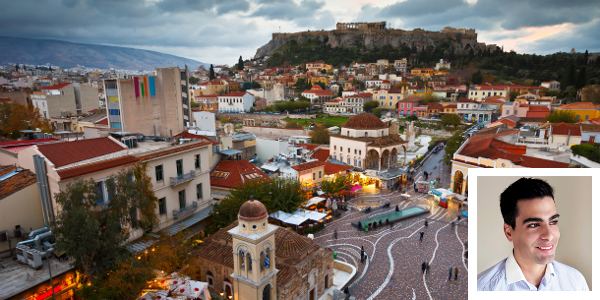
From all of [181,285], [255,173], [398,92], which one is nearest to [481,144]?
[255,173]

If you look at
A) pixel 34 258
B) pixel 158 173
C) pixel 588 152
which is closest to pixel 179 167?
pixel 158 173

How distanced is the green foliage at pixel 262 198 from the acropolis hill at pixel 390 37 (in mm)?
133932

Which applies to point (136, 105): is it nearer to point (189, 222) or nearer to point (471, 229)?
point (189, 222)

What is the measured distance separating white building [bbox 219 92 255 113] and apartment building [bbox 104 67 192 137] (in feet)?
186

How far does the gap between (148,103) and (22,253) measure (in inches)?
640

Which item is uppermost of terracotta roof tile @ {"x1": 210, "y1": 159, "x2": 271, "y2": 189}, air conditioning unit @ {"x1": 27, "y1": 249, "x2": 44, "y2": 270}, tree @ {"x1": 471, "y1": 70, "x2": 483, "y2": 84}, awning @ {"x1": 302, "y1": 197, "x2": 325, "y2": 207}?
tree @ {"x1": 471, "y1": 70, "x2": 483, "y2": 84}

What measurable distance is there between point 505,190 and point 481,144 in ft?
83.2

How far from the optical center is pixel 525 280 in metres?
6.86

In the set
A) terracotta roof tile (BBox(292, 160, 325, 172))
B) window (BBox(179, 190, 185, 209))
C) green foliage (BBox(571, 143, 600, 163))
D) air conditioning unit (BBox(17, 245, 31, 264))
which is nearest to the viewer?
air conditioning unit (BBox(17, 245, 31, 264))

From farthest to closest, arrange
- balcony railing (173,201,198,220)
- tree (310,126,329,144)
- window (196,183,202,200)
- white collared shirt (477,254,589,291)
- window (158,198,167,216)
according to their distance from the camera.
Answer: tree (310,126,329,144)
window (196,183,202,200)
balcony railing (173,201,198,220)
window (158,198,167,216)
white collared shirt (477,254,589,291)

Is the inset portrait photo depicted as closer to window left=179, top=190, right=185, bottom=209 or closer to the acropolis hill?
window left=179, top=190, right=185, bottom=209

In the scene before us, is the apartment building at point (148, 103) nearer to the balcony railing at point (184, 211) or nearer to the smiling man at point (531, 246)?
the balcony railing at point (184, 211)

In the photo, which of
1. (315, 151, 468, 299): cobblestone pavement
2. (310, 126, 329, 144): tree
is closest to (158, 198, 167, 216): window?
(315, 151, 468, 299): cobblestone pavement

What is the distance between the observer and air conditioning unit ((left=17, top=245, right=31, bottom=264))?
1047 cm
